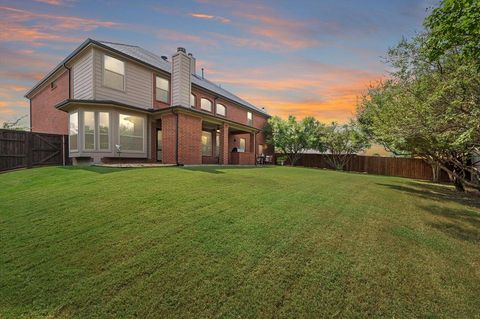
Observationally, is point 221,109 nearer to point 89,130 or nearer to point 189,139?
point 189,139

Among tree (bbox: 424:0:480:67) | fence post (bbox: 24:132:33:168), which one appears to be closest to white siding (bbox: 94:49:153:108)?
fence post (bbox: 24:132:33:168)

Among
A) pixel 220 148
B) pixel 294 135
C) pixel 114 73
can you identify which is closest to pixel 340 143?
pixel 294 135

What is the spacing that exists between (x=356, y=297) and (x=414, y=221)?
3.67m

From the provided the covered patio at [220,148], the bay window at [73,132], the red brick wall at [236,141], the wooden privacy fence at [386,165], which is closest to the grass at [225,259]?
the bay window at [73,132]

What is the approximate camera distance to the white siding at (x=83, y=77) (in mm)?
12070

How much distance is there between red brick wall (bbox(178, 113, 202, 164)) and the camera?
12.1 m

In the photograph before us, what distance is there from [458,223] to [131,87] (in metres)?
15.3

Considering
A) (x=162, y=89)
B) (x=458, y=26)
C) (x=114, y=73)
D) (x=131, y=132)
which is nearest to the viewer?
(x=458, y=26)

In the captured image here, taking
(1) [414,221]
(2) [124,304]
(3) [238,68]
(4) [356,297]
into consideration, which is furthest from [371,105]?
(2) [124,304]

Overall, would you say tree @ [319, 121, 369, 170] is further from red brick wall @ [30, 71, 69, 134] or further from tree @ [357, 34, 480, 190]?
red brick wall @ [30, 71, 69, 134]

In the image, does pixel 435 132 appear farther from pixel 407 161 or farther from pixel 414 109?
pixel 407 161

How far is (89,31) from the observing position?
1217 centimetres

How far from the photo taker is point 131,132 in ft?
43.2

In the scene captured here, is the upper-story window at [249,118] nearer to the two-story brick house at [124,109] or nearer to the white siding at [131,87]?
the two-story brick house at [124,109]
